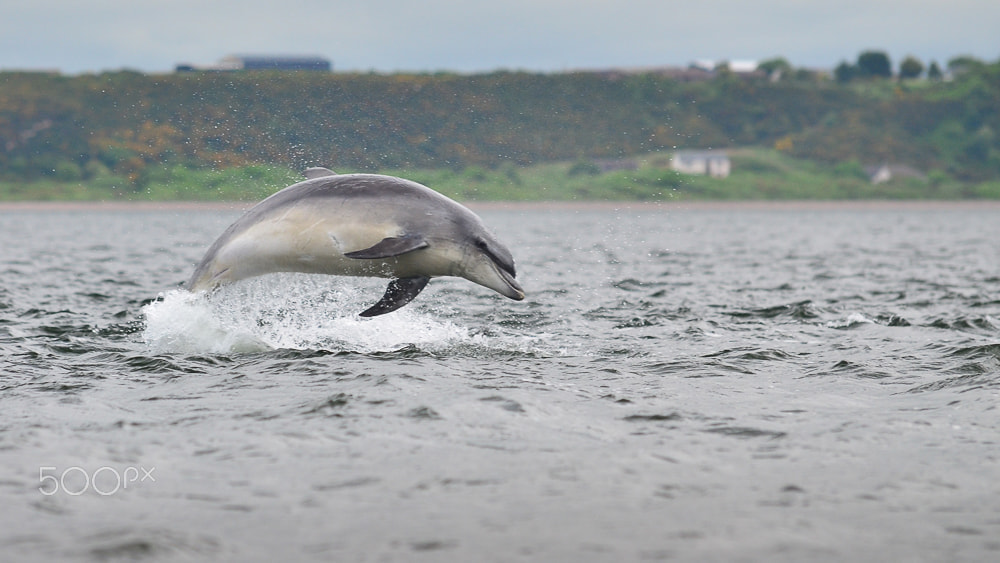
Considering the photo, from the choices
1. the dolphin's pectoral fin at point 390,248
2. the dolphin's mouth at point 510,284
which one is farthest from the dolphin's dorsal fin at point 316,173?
the dolphin's mouth at point 510,284

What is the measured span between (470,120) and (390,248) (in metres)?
78.4

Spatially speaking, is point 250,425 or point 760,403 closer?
point 250,425

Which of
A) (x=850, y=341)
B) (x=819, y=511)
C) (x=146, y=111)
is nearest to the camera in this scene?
(x=819, y=511)

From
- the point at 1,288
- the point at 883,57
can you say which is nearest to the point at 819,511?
the point at 1,288

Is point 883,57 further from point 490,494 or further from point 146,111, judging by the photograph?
point 490,494

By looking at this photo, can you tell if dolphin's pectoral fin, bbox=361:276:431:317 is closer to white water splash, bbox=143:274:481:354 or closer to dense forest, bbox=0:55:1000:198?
white water splash, bbox=143:274:481:354

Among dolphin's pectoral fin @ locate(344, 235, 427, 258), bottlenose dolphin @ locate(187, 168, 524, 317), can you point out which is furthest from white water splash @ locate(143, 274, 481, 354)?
dolphin's pectoral fin @ locate(344, 235, 427, 258)

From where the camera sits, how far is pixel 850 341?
14.7 meters

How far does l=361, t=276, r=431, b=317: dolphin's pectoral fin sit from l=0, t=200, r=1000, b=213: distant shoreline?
96931 mm

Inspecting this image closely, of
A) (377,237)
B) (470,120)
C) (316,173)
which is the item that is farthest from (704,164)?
(377,237)

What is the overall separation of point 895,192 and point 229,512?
146039mm

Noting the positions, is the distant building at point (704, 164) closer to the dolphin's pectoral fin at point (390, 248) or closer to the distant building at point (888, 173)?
the distant building at point (888, 173)

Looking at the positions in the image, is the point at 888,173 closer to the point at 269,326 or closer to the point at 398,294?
the point at 269,326

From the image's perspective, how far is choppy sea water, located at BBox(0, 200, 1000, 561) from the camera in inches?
253
